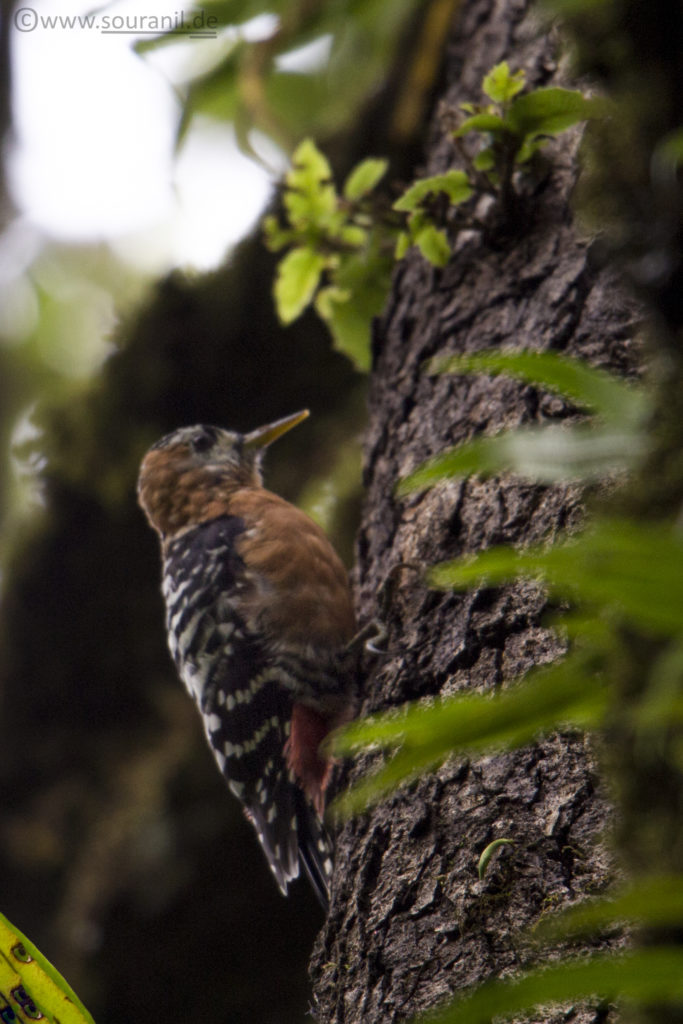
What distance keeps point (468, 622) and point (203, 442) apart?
77.3 inches

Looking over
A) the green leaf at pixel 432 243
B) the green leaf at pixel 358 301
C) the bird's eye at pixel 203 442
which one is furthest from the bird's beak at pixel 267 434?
the green leaf at pixel 432 243

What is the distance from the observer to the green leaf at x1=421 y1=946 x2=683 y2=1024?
39 cm

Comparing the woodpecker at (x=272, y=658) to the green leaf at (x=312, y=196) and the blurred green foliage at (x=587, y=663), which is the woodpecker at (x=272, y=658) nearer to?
the green leaf at (x=312, y=196)

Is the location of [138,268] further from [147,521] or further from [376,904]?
[376,904]


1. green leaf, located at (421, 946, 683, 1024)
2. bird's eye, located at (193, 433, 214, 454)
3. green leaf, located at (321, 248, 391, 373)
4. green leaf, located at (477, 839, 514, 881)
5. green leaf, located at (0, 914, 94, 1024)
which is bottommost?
bird's eye, located at (193, 433, 214, 454)

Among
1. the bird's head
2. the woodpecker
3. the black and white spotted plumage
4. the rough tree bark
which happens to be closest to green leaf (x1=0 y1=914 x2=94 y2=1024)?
the rough tree bark

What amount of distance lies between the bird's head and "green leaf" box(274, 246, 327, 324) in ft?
2.40

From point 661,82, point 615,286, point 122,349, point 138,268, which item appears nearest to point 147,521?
point 122,349

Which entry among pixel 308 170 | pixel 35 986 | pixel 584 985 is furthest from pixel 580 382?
pixel 308 170

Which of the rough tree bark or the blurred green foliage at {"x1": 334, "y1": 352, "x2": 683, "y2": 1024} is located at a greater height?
the blurred green foliage at {"x1": 334, "y1": 352, "x2": 683, "y2": 1024}

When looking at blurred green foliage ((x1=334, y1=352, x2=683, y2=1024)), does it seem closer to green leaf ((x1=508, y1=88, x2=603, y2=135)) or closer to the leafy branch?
green leaf ((x1=508, y1=88, x2=603, y2=135))

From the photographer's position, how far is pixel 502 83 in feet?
5.93

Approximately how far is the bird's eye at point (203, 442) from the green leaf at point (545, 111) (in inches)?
69.1

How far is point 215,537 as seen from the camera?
3.01 meters
